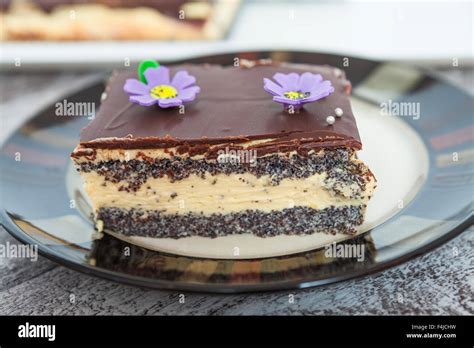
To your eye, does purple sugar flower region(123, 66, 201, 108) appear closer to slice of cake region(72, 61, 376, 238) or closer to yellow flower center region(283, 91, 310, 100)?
slice of cake region(72, 61, 376, 238)

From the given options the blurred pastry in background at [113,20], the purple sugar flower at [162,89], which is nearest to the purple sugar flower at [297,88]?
the purple sugar flower at [162,89]

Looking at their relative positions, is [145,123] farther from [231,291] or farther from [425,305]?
[425,305]

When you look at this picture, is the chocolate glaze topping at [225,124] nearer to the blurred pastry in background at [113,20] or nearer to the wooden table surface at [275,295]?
the wooden table surface at [275,295]

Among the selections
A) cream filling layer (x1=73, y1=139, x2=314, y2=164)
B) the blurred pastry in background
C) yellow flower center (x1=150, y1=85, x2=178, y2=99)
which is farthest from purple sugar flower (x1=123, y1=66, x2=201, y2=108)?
the blurred pastry in background

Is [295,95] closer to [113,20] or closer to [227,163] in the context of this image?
[227,163]

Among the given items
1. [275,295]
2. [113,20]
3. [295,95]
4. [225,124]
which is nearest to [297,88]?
[295,95]

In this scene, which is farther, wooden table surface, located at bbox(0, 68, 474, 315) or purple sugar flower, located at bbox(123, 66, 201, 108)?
purple sugar flower, located at bbox(123, 66, 201, 108)

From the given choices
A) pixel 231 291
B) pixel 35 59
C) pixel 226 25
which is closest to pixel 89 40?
pixel 35 59
